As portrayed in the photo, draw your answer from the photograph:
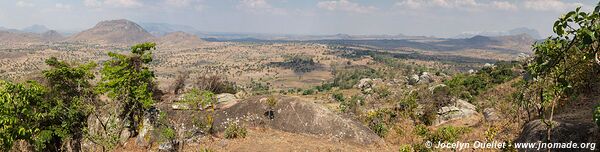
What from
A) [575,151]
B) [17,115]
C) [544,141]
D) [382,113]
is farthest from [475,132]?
[17,115]

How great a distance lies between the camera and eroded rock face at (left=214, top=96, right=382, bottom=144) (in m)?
23.1

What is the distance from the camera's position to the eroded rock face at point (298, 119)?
75.8ft

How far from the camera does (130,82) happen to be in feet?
76.6

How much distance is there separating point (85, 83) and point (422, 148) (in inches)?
854

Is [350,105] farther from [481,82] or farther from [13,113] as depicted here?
[13,113]

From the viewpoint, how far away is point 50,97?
22.6m

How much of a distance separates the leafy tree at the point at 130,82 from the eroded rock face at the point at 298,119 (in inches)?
194

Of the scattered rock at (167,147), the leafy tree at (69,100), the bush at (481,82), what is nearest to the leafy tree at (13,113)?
the leafy tree at (69,100)

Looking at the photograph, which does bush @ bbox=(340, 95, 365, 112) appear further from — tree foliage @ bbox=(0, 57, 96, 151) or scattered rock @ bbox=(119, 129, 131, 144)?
tree foliage @ bbox=(0, 57, 96, 151)

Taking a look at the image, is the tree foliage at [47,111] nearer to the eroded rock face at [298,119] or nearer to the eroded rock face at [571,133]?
the eroded rock face at [298,119]

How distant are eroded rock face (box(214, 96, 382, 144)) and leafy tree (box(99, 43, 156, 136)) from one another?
493 centimetres

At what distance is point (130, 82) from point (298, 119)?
10386mm

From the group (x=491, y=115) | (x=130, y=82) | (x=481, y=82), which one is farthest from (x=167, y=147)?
(x=481, y=82)

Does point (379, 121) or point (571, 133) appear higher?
point (571, 133)
